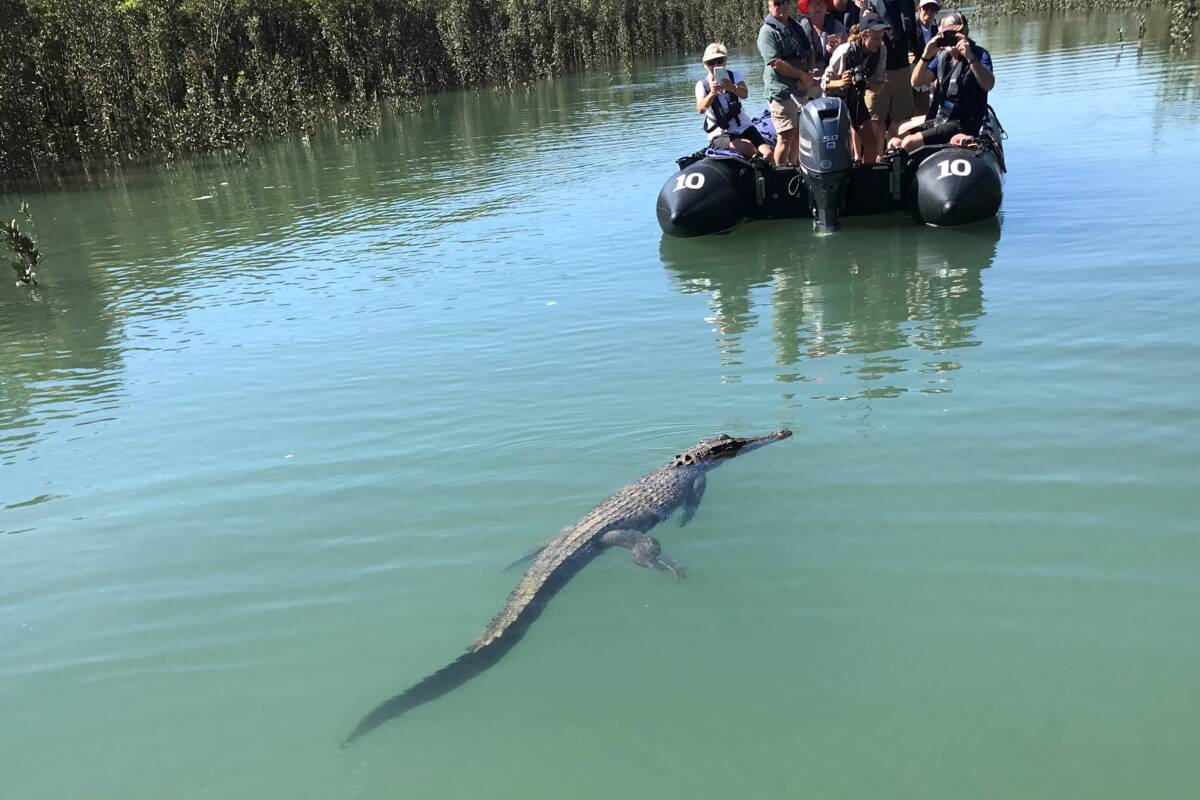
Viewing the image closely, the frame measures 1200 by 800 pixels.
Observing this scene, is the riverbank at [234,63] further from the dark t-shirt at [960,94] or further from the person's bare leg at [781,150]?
the dark t-shirt at [960,94]

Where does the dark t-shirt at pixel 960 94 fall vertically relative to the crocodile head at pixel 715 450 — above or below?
above

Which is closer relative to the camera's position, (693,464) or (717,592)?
(717,592)

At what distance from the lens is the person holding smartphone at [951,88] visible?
34.6ft

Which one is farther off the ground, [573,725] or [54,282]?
[54,282]

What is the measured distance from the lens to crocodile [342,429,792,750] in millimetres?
4086

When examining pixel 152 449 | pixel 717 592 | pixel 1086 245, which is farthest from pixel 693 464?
pixel 1086 245

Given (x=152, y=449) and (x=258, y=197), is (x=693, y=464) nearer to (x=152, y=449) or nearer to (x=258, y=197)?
(x=152, y=449)

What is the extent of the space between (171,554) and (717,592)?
11.0 feet

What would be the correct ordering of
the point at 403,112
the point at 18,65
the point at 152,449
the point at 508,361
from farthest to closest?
the point at 403,112 < the point at 18,65 < the point at 508,361 < the point at 152,449

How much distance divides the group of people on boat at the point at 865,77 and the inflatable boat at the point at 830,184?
0.34 m

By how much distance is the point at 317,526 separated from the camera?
5691 millimetres

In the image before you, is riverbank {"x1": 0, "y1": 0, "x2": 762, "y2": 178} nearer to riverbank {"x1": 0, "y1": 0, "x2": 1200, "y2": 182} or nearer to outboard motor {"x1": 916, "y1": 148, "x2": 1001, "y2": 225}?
riverbank {"x1": 0, "y1": 0, "x2": 1200, "y2": 182}

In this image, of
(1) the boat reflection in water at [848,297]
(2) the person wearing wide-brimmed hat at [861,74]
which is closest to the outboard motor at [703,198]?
(1) the boat reflection in water at [848,297]

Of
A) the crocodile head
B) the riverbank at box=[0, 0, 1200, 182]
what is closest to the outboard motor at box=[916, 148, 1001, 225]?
the crocodile head
